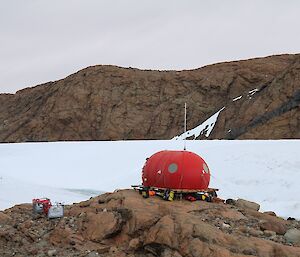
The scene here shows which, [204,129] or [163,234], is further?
[204,129]

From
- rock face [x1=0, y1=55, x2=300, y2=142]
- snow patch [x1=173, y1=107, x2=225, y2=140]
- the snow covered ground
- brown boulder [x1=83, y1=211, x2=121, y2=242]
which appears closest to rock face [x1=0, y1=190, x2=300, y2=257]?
brown boulder [x1=83, y1=211, x2=121, y2=242]

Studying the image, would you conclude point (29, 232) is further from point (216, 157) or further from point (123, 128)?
point (123, 128)

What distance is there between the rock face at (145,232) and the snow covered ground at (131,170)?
403 cm

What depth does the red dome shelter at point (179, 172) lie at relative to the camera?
982cm

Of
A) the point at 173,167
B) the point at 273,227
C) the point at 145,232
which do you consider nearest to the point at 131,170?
the point at 173,167

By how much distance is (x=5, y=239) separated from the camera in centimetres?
845

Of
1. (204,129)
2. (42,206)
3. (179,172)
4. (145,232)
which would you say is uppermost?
(204,129)

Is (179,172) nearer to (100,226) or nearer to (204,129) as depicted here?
(100,226)

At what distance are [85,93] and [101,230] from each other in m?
52.8

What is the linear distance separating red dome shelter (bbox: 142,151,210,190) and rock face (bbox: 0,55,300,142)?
37.5m

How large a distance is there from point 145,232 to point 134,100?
5040 cm

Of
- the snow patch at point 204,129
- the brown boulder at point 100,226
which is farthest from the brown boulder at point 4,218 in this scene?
the snow patch at point 204,129

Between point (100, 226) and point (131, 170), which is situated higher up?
point (131, 170)

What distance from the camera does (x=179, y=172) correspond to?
9.81 metres
